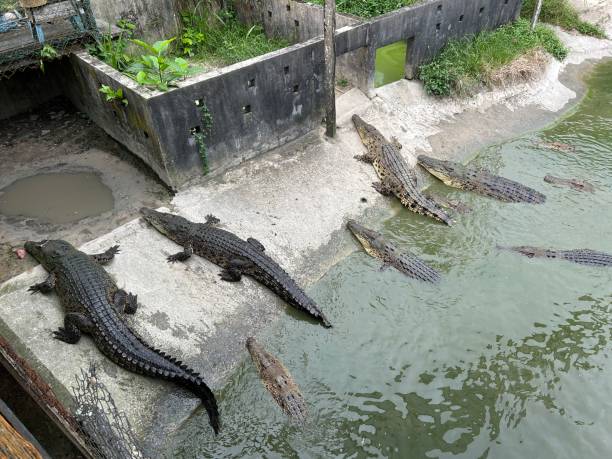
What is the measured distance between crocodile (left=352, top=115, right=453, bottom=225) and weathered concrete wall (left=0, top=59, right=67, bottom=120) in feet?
21.4

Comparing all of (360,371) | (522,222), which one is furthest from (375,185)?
(360,371)

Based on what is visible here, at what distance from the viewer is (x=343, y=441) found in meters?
5.12

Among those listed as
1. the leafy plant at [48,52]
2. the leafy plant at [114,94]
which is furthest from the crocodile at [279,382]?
the leafy plant at [48,52]

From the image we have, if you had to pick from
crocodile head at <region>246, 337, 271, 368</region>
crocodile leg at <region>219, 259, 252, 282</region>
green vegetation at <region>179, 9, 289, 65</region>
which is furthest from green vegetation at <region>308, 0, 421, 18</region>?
crocodile head at <region>246, 337, 271, 368</region>

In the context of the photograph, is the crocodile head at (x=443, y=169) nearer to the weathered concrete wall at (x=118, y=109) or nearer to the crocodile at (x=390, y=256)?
the crocodile at (x=390, y=256)

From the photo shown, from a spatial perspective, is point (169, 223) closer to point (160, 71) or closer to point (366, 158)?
point (160, 71)

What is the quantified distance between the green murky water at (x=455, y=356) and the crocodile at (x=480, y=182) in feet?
0.73

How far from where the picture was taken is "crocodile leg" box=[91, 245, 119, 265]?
22.0ft

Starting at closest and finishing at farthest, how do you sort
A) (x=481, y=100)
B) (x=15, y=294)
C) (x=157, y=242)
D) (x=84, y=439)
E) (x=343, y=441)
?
1. (x=84, y=439)
2. (x=343, y=441)
3. (x=15, y=294)
4. (x=157, y=242)
5. (x=481, y=100)

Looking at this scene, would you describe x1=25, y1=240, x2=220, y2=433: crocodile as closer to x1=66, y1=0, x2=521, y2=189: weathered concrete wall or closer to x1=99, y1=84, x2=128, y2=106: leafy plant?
x1=66, y1=0, x2=521, y2=189: weathered concrete wall

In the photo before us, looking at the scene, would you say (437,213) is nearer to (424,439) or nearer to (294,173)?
(294,173)

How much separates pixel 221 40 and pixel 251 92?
373 centimetres

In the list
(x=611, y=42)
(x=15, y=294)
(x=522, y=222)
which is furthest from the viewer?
(x=611, y=42)

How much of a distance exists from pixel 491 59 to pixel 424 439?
9267mm
